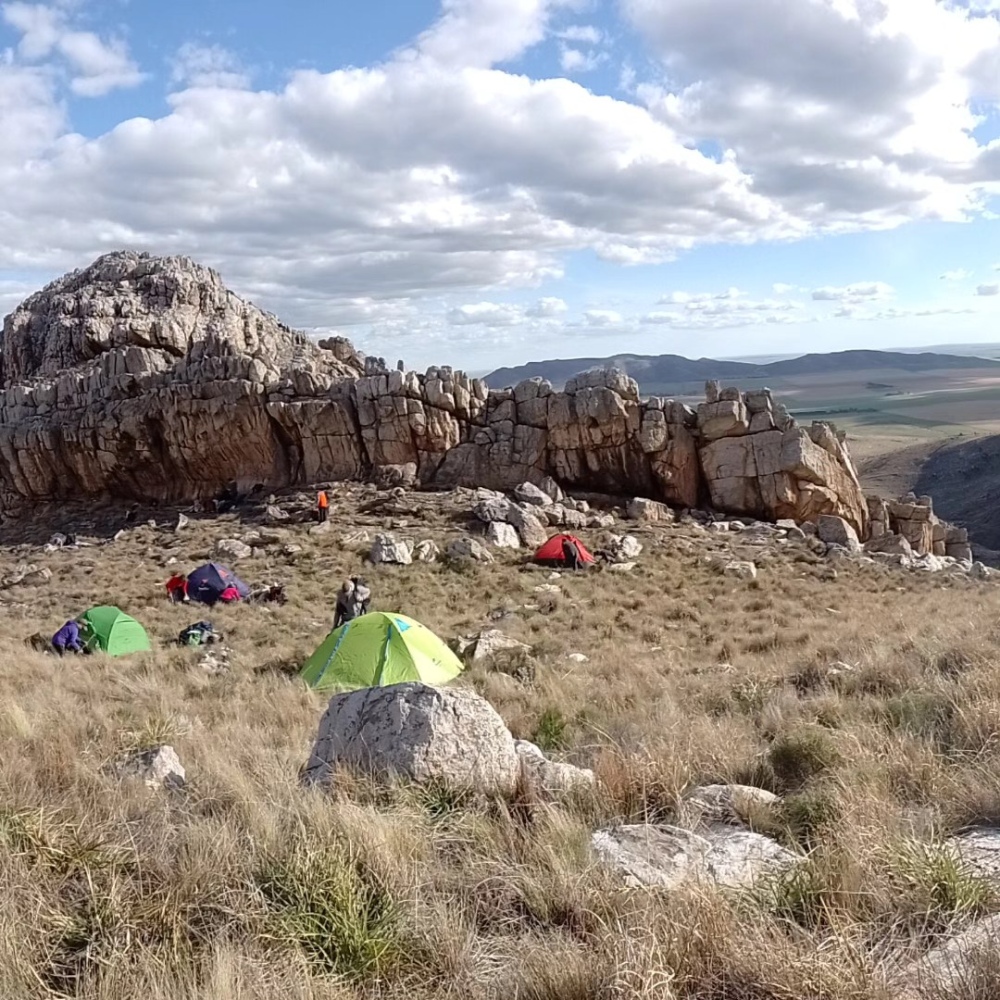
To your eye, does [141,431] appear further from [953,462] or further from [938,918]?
[953,462]

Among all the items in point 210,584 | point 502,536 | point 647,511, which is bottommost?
point 210,584

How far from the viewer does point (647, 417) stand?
1217 inches

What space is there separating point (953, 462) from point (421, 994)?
12633cm

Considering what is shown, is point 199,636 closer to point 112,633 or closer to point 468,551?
point 112,633

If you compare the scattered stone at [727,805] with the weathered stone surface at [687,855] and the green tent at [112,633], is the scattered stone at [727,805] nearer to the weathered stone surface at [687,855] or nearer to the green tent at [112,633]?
the weathered stone surface at [687,855]

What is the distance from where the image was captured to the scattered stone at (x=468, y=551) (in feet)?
78.2

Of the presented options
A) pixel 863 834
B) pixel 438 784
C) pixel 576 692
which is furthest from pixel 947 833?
pixel 576 692

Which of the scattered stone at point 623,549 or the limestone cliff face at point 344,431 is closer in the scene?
the scattered stone at point 623,549

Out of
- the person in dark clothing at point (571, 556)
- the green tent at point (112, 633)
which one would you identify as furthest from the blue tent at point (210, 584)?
the person in dark clothing at point (571, 556)

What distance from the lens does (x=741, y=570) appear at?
922 inches

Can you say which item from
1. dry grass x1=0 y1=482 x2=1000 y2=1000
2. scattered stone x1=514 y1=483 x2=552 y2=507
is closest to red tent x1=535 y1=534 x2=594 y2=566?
scattered stone x1=514 y1=483 x2=552 y2=507

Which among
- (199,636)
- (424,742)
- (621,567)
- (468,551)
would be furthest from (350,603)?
(424,742)

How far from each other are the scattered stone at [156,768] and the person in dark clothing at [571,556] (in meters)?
17.7

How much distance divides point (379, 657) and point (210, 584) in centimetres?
983
